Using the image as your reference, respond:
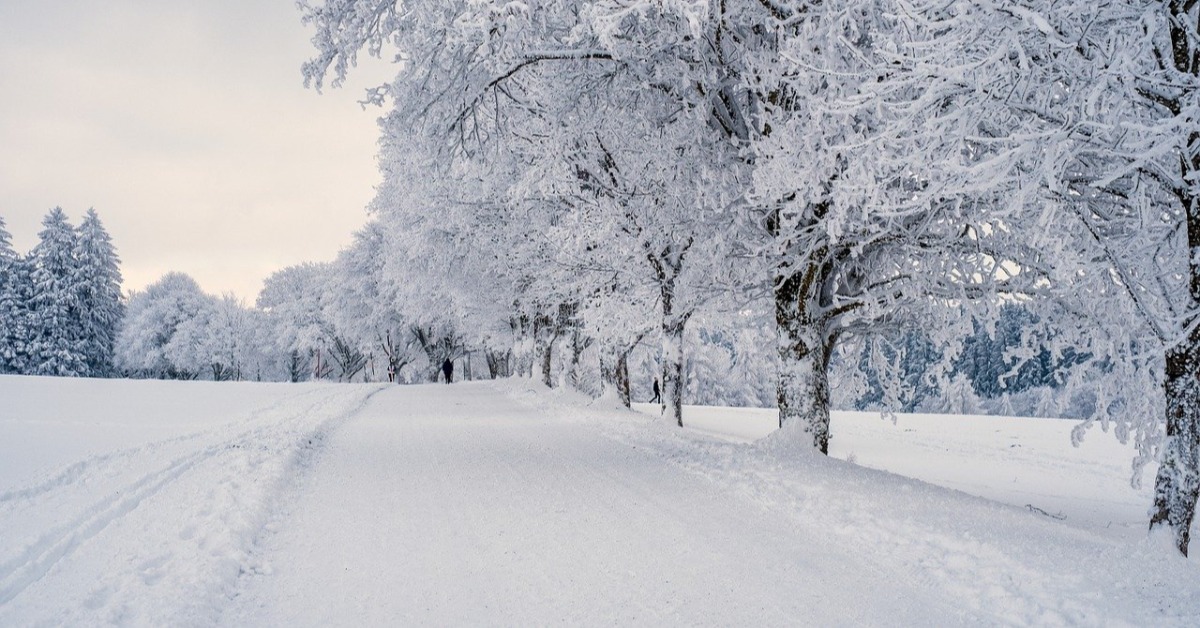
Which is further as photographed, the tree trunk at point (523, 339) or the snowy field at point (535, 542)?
the tree trunk at point (523, 339)

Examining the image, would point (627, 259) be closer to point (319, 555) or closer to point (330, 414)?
point (330, 414)

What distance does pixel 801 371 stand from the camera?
10258 millimetres

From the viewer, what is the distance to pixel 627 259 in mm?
15516

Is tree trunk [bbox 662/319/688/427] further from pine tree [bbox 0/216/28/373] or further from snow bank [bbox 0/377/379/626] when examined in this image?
pine tree [bbox 0/216/28/373]

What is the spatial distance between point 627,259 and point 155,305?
6665 cm

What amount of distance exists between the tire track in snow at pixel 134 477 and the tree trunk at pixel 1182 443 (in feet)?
25.9

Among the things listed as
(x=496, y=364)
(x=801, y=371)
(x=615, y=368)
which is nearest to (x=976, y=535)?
(x=801, y=371)

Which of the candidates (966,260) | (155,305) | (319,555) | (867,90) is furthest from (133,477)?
(155,305)

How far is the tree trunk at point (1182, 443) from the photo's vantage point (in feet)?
17.4

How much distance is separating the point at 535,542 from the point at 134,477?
220 inches

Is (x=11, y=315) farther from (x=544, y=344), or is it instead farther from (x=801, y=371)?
(x=801, y=371)

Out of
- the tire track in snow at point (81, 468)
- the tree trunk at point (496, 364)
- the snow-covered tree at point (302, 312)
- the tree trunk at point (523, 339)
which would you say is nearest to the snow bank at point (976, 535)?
the tire track in snow at point (81, 468)

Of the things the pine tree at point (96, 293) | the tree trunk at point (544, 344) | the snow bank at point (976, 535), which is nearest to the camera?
the snow bank at point (976, 535)

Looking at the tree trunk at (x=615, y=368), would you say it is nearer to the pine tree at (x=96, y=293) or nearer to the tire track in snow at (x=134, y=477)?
the tire track in snow at (x=134, y=477)
